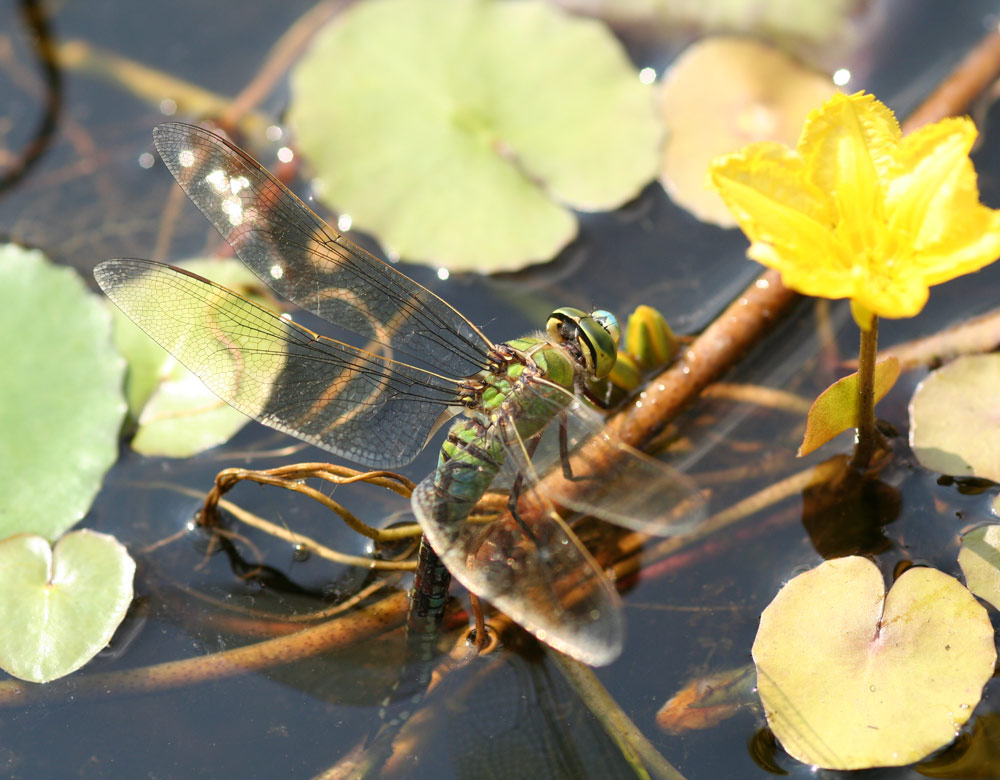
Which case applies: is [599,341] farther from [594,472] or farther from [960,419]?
[960,419]

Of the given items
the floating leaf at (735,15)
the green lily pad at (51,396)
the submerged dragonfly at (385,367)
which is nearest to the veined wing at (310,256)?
the submerged dragonfly at (385,367)

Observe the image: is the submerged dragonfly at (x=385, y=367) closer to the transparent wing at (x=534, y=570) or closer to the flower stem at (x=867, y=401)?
the transparent wing at (x=534, y=570)

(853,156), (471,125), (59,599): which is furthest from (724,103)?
(59,599)

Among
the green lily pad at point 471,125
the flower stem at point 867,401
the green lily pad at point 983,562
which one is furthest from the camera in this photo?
the green lily pad at point 471,125

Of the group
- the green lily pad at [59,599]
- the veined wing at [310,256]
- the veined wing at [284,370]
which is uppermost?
the veined wing at [310,256]

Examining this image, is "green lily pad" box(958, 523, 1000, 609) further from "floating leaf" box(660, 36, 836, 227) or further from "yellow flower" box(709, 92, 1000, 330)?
"floating leaf" box(660, 36, 836, 227)

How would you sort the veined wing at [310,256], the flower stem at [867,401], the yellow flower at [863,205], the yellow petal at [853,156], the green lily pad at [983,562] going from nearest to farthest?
the yellow flower at [863,205]
the yellow petal at [853,156]
the flower stem at [867,401]
the green lily pad at [983,562]
the veined wing at [310,256]

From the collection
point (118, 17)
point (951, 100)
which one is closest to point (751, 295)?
point (951, 100)
